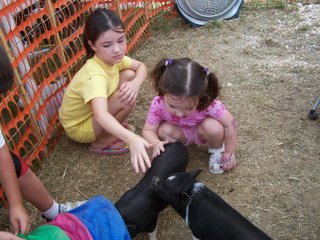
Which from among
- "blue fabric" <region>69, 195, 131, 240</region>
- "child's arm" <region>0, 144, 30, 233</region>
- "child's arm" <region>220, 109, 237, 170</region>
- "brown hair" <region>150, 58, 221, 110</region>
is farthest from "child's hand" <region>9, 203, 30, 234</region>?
"child's arm" <region>220, 109, 237, 170</region>

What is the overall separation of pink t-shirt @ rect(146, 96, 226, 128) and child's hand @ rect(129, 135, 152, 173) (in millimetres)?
506

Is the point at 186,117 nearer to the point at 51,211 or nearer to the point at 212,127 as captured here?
the point at 212,127

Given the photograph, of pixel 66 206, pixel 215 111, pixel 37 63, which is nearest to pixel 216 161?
pixel 215 111

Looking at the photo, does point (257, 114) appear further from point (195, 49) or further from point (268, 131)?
point (195, 49)

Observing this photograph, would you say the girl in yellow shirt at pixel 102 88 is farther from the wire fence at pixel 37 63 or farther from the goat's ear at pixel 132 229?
the goat's ear at pixel 132 229

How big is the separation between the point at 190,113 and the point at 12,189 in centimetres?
108

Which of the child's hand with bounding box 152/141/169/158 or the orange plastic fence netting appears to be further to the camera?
the orange plastic fence netting

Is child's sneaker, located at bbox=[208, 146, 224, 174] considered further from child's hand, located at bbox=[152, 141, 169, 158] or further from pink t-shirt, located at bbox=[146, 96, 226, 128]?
child's hand, located at bbox=[152, 141, 169, 158]

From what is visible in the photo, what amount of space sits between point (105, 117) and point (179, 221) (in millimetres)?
766

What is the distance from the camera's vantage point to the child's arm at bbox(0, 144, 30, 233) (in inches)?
69.3

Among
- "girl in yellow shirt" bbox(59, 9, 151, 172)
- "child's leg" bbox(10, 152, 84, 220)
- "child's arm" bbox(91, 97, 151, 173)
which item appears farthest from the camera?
"girl in yellow shirt" bbox(59, 9, 151, 172)

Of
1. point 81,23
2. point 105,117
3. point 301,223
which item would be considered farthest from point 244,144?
point 81,23

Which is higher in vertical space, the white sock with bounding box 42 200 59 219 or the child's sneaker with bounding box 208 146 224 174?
the white sock with bounding box 42 200 59 219

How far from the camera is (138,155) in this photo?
6.02 feet
